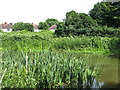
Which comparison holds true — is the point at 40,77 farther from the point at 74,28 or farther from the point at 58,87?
the point at 74,28

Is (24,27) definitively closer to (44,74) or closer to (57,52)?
(57,52)

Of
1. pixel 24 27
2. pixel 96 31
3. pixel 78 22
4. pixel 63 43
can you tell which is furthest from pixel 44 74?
pixel 24 27

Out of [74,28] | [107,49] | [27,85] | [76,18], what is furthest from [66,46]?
[27,85]

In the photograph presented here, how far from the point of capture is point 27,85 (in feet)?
13.8

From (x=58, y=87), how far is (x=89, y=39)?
8.57 meters

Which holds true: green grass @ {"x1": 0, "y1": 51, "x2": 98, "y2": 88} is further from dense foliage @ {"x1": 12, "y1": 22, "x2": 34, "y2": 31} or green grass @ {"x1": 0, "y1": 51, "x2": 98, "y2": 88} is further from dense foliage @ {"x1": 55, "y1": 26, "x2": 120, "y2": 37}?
dense foliage @ {"x1": 12, "y1": 22, "x2": 34, "y2": 31}

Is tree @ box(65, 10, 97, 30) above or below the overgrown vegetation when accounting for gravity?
above

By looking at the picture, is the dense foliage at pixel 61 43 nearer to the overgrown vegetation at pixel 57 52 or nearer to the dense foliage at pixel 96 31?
the overgrown vegetation at pixel 57 52

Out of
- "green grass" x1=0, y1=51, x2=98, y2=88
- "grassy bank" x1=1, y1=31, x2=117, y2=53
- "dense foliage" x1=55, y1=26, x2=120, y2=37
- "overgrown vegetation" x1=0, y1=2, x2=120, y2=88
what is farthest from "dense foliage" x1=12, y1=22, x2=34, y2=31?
"green grass" x1=0, y1=51, x2=98, y2=88

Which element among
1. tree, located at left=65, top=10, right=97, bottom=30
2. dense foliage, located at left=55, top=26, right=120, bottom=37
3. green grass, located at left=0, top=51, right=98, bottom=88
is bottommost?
green grass, located at left=0, top=51, right=98, bottom=88

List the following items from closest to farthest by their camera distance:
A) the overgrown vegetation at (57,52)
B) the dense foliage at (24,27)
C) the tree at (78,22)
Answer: the overgrown vegetation at (57,52), the tree at (78,22), the dense foliage at (24,27)

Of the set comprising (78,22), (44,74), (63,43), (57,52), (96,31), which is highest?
(78,22)

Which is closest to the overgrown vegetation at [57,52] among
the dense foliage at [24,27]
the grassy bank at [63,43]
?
the grassy bank at [63,43]

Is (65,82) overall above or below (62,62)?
below
